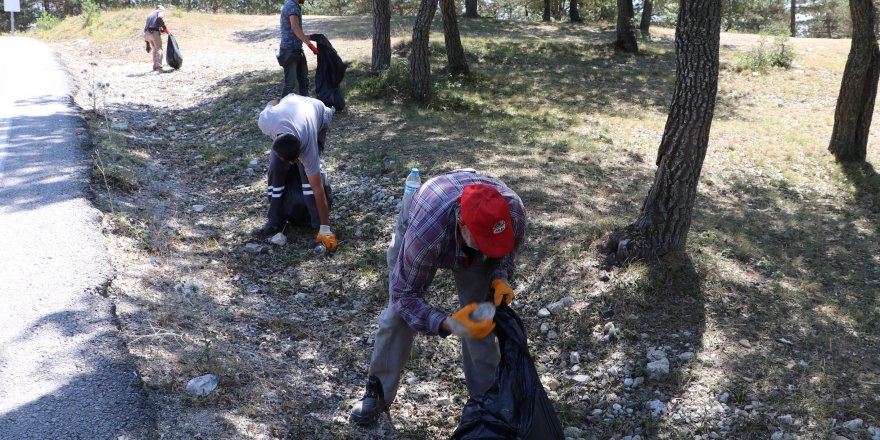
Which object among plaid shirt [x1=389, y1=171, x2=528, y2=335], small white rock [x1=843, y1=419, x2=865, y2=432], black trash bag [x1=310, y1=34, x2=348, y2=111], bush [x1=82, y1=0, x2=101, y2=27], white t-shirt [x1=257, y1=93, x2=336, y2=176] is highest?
bush [x1=82, y1=0, x2=101, y2=27]

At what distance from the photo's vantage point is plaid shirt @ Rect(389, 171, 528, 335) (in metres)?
2.88

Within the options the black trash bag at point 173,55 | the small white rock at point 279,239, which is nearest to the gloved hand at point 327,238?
the small white rock at point 279,239

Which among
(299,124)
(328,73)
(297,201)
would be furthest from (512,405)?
(328,73)

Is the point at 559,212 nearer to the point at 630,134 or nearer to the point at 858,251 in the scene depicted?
the point at 858,251

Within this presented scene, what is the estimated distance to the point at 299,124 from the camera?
5.36m

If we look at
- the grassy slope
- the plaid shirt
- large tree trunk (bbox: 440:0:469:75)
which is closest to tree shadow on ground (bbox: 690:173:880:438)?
the grassy slope

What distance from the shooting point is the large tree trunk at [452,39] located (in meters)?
12.3

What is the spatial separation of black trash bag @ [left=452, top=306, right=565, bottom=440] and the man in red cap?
134 mm

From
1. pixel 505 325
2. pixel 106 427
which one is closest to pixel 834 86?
pixel 505 325

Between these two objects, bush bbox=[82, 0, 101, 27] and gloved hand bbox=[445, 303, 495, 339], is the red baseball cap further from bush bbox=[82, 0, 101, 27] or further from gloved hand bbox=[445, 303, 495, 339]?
bush bbox=[82, 0, 101, 27]

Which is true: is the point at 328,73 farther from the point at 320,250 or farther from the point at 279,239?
the point at 320,250

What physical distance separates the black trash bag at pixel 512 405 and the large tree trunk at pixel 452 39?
1027cm

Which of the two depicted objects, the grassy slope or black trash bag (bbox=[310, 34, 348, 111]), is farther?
black trash bag (bbox=[310, 34, 348, 111])

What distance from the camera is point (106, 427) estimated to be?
3238mm
